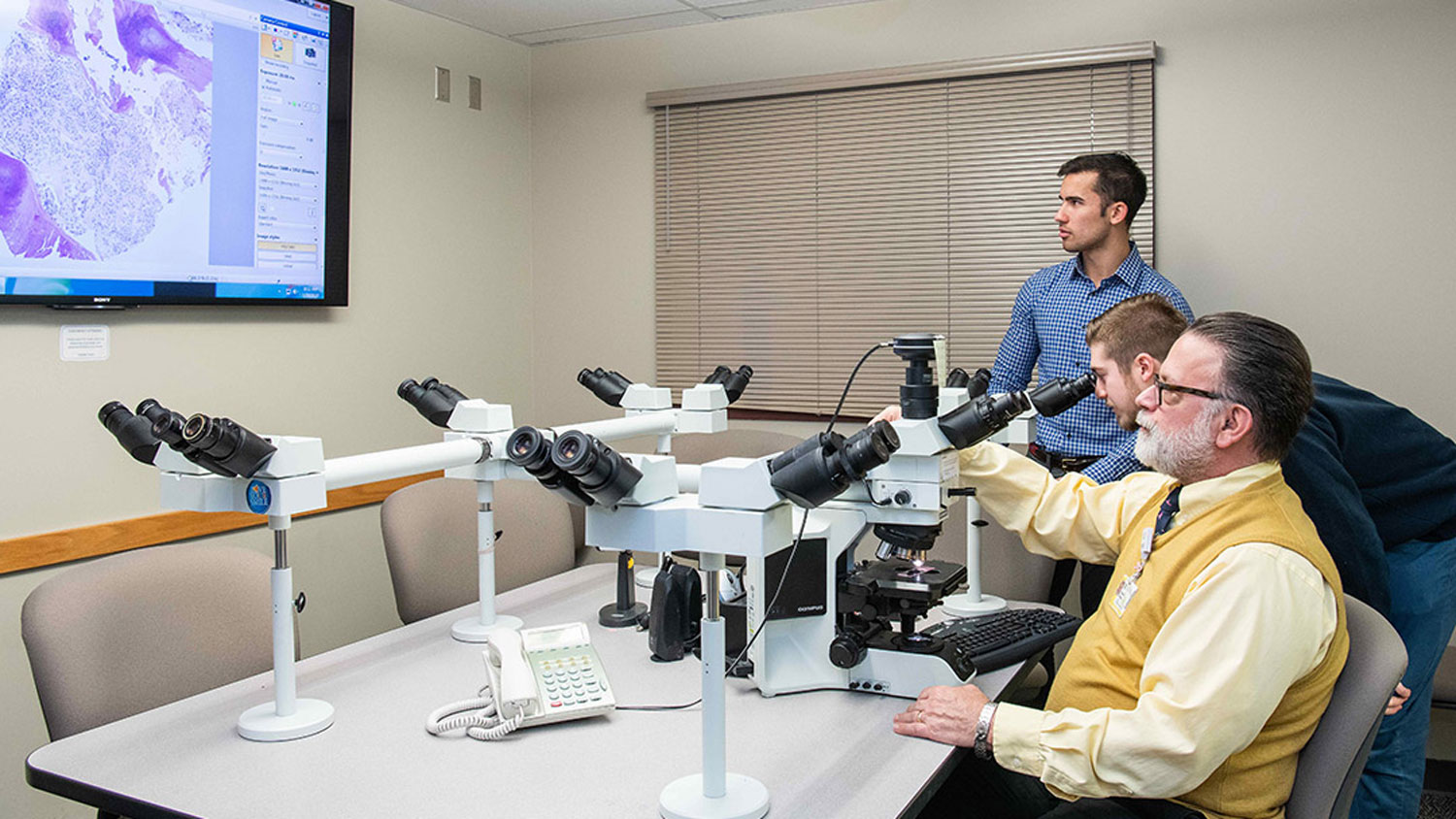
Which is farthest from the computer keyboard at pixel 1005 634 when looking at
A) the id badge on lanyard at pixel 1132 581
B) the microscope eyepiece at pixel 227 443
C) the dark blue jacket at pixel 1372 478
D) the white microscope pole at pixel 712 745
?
the microscope eyepiece at pixel 227 443

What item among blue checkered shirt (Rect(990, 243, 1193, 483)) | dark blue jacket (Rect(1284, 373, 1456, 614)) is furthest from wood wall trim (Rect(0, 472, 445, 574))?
dark blue jacket (Rect(1284, 373, 1456, 614))

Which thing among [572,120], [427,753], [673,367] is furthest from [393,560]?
[572,120]

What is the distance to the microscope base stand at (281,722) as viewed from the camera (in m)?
1.67

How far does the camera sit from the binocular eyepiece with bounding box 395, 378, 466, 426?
86.4 inches

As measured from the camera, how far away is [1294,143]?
11.1 ft

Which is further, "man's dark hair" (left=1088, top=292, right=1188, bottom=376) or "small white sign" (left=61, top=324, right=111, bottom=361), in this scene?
"small white sign" (left=61, top=324, right=111, bottom=361)

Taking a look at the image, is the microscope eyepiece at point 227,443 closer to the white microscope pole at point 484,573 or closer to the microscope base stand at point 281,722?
the microscope base stand at point 281,722

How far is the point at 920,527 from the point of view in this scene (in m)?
1.81

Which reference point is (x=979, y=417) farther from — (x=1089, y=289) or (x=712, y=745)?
(x=1089, y=289)

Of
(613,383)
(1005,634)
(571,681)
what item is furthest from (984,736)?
(613,383)

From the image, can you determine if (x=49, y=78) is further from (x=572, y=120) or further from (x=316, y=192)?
(x=572, y=120)

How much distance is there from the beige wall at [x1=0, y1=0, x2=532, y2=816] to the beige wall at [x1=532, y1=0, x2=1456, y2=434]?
4.63 ft

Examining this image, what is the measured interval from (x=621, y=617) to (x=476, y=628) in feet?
0.99

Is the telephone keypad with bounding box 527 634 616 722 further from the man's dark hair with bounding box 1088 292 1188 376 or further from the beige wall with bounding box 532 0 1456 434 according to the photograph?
the beige wall with bounding box 532 0 1456 434
